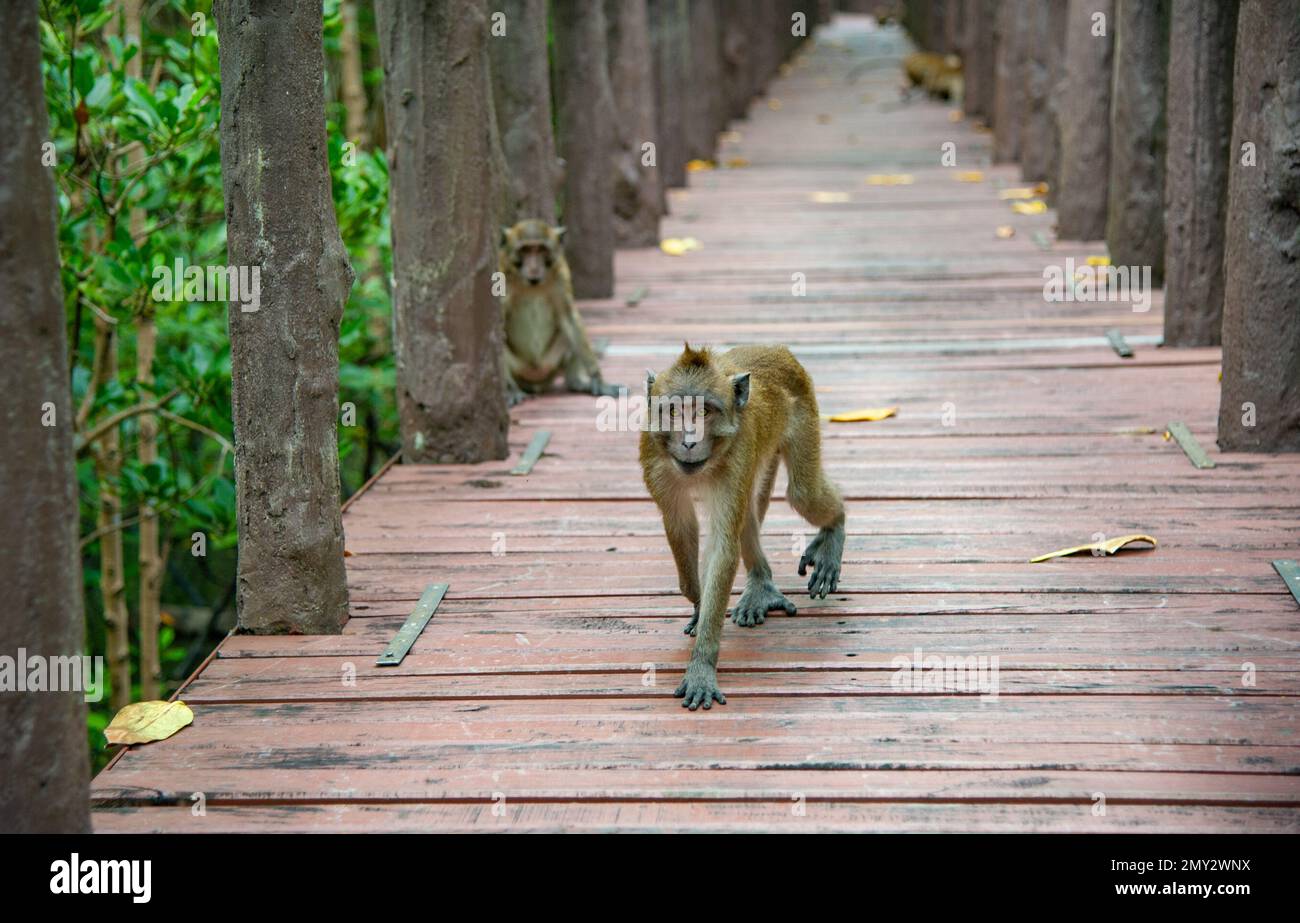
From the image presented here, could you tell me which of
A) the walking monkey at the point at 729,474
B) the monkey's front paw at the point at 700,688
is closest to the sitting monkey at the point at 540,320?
the walking monkey at the point at 729,474

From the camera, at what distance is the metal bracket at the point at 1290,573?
550 centimetres

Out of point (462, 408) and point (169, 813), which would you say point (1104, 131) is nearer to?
point (462, 408)

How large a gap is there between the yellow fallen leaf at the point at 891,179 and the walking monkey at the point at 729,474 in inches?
421

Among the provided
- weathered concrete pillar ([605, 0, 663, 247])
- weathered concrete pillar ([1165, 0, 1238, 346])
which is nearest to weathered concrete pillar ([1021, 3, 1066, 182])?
weathered concrete pillar ([605, 0, 663, 247])

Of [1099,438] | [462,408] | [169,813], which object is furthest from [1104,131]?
[169,813]

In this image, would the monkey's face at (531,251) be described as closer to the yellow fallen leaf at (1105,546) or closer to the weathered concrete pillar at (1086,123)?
the yellow fallen leaf at (1105,546)

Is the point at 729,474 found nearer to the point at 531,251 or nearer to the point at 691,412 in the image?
the point at 691,412

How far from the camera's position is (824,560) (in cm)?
577

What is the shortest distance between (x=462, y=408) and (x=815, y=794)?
384 cm

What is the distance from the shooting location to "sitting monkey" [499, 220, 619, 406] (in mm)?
8516

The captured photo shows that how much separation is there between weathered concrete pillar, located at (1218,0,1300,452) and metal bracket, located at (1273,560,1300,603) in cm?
154

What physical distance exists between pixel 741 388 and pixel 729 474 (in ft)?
0.97

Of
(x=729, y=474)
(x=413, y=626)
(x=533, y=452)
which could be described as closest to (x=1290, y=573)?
(x=729, y=474)

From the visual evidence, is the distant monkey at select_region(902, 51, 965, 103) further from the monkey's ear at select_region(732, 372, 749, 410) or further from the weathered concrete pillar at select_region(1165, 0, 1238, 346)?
the monkey's ear at select_region(732, 372, 749, 410)
